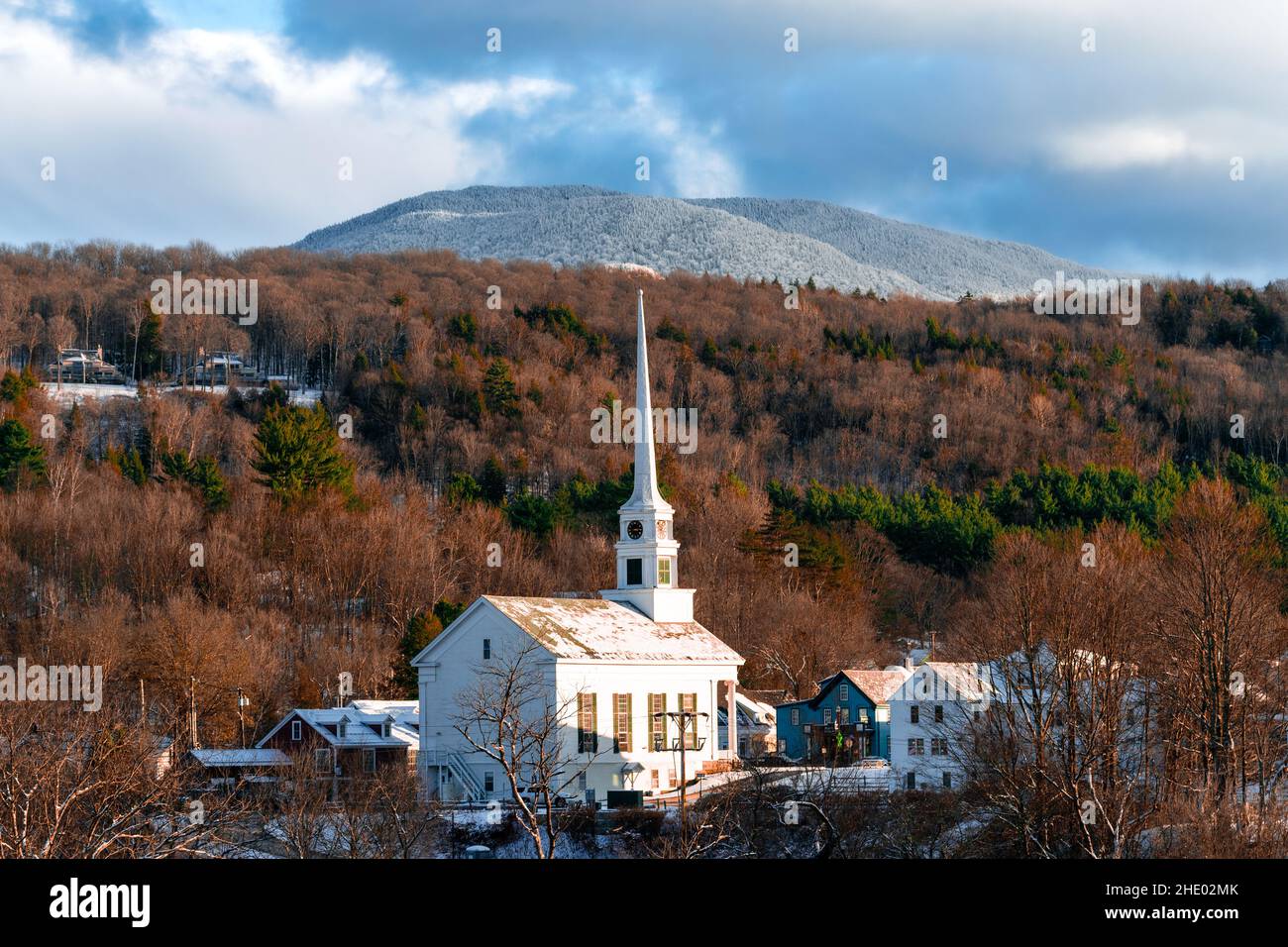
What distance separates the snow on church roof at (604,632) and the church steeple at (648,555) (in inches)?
27.4

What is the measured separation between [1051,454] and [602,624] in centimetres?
8443

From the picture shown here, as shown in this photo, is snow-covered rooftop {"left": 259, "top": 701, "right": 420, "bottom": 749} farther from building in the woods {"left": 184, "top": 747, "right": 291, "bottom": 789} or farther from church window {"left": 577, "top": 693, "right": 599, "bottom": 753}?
church window {"left": 577, "top": 693, "right": 599, "bottom": 753}

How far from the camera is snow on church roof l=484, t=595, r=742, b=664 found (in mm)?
59469

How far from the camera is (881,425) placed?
151m

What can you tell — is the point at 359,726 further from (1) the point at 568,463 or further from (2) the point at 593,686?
(1) the point at 568,463

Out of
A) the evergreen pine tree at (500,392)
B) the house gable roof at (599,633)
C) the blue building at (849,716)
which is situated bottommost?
the blue building at (849,716)

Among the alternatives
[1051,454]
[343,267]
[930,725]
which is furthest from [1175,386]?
[930,725]

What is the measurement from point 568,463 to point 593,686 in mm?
70494

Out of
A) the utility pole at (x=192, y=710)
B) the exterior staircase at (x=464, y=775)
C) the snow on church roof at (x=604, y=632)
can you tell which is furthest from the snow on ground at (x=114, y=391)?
the exterior staircase at (x=464, y=775)

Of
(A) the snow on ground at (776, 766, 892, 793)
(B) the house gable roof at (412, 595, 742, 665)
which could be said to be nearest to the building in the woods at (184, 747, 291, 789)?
(B) the house gable roof at (412, 595, 742, 665)

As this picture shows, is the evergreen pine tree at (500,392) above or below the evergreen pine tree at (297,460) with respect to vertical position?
above

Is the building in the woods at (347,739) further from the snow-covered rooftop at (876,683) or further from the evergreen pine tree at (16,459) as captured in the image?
the evergreen pine tree at (16,459)

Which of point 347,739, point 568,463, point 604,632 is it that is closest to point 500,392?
point 568,463

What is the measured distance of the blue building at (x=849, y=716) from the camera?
71938mm
